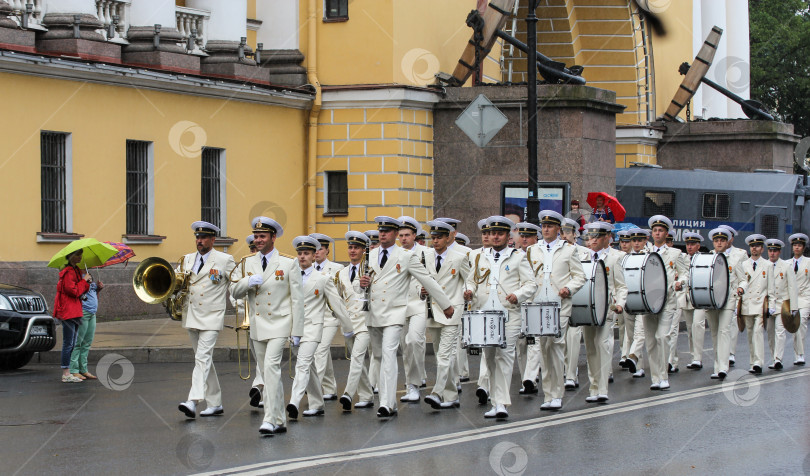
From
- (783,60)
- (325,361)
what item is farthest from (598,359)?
(783,60)

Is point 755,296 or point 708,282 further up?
point 708,282

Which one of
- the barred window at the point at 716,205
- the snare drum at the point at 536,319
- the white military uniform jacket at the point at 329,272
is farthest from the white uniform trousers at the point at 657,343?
the barred window at the point at 716,205

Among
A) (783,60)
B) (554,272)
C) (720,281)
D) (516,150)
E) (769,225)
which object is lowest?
(720,281)

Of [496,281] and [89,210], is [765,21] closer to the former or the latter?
[89,210]

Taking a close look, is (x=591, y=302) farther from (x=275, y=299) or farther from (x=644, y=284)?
(x=275, y=299)

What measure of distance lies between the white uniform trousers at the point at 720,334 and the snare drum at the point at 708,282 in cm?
14

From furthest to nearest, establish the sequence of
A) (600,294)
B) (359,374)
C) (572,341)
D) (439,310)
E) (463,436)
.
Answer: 1. (572,341)
2. (439,310)
3. (600,294)
4. (359,374)
5. (463,436)

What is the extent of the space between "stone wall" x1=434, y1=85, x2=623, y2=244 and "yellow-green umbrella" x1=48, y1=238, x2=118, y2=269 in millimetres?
12185

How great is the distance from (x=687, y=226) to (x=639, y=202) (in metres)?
1.41

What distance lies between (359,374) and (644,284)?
3685 millimetres

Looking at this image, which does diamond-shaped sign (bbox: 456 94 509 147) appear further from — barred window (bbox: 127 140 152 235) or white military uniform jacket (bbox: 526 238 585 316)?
white military uniform jacket (bbox: 526 238 585 316)

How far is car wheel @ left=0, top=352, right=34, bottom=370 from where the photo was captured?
671 inches

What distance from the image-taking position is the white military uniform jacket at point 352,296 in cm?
1373

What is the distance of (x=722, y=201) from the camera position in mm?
35156
